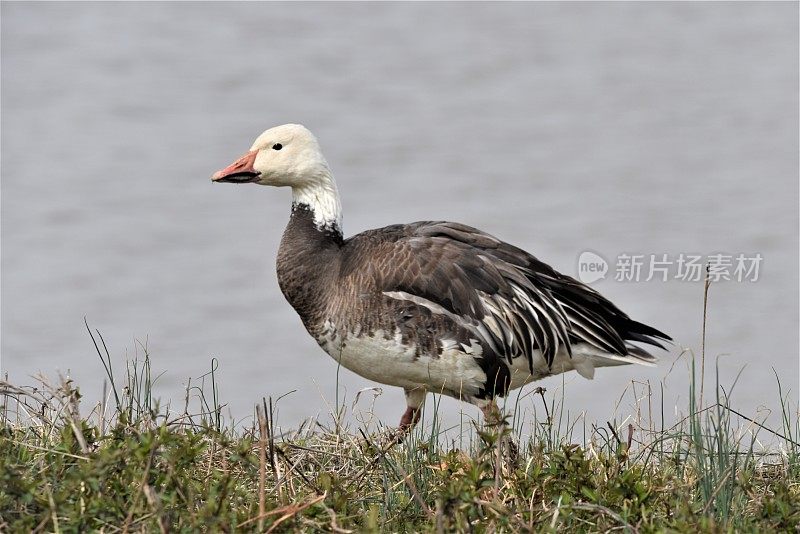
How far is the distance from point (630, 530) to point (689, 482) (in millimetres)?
851

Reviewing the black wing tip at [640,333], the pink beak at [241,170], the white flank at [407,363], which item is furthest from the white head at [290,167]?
the black wing tip at [640,333]

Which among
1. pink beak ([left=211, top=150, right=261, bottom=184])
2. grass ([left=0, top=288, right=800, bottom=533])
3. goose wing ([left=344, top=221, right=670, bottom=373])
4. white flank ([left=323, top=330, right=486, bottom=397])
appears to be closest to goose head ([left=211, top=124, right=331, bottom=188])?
pink beak ([left=211, top=150, right=261, bottom=184])

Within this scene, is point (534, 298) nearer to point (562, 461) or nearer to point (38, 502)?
point (562, 461)

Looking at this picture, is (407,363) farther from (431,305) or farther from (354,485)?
(354,485)

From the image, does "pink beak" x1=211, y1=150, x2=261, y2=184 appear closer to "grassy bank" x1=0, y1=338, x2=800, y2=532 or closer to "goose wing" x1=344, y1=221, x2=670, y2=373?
"goose wing" x1=344, y1=221, x2=670, y2=373

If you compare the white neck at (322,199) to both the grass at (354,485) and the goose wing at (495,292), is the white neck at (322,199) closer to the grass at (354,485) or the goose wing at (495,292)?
the goose wing at (495,292)

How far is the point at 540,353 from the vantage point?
6.67m

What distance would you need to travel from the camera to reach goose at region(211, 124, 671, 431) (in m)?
6.38

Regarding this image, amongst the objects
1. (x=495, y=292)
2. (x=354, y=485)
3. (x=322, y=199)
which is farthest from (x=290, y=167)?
(x=354, y=485)

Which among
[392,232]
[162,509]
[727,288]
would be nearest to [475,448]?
[392,232]

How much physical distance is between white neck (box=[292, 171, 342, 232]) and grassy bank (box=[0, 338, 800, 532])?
6.57 ft

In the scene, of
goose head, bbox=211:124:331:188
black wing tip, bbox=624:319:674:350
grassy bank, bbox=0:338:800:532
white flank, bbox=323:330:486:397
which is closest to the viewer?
grassy bank, bbox=0:338:800:532

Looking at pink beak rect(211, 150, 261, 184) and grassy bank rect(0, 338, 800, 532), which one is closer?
grassy bank rect(0, 338, 800, 532)

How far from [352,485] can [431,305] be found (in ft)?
5.81
